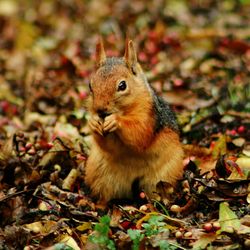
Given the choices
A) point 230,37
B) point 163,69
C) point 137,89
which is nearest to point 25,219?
point 137,89

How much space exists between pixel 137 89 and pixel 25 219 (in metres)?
1.25

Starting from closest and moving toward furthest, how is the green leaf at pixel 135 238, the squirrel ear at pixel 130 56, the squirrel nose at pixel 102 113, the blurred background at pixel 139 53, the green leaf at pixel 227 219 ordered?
the green leaf at pixel 135 238
the green leaf at pixel 227 219
the squirrel nose at pixel 102 113
the squirrel ear at pixel 130 56
the blurred background at pixel 139 53

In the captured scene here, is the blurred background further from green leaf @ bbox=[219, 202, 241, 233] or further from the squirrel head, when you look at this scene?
green leaf @ bbox=[219, 202, 241, 233]

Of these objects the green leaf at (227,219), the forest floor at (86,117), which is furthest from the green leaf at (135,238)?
the green leaf at (227,219)

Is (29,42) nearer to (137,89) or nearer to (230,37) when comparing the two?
(230,37)

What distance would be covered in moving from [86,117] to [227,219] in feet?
7.32

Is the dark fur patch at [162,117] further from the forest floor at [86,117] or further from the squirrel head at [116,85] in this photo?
the forest floor at [86,117]

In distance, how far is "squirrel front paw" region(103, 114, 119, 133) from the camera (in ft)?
13.7

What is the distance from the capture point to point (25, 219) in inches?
172

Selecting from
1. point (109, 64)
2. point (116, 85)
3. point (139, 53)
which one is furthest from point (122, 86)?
point (139, 53)

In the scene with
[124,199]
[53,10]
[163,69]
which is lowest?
Result: [124,199]

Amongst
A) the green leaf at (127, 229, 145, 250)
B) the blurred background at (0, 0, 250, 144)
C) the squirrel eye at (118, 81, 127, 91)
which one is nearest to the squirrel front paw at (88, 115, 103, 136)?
the squirrel eye at (118, 81, 127, 91)

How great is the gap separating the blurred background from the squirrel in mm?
946

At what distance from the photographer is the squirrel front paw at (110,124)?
165 inches
